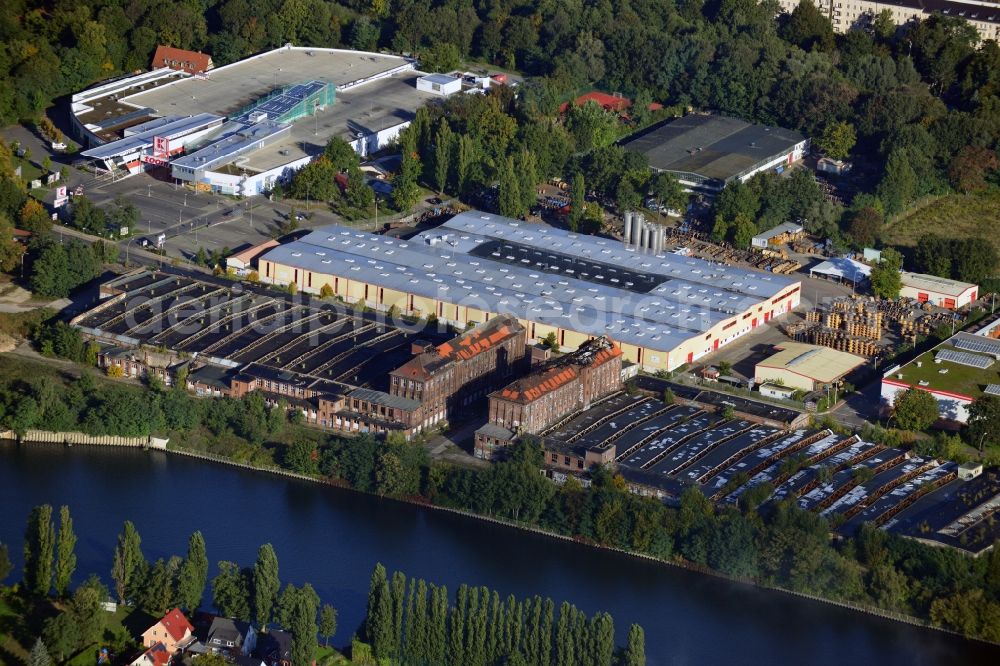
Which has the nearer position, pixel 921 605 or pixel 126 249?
pixel 921 605

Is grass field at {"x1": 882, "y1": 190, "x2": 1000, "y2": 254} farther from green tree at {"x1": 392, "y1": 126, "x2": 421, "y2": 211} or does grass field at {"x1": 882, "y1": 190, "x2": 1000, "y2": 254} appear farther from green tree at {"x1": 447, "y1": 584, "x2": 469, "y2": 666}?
green tree at {"x1": 447, "y1": 584, "x2": 469, "y2": 666}

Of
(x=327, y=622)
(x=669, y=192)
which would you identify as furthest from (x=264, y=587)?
(x=669, y=192)

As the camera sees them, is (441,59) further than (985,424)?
Yes

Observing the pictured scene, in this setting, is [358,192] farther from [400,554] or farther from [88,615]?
[88,615]

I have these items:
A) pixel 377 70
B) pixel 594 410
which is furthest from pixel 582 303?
pixel 377 70

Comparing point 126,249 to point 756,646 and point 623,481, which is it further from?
point 756,646

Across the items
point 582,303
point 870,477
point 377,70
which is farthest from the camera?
point 377,70
